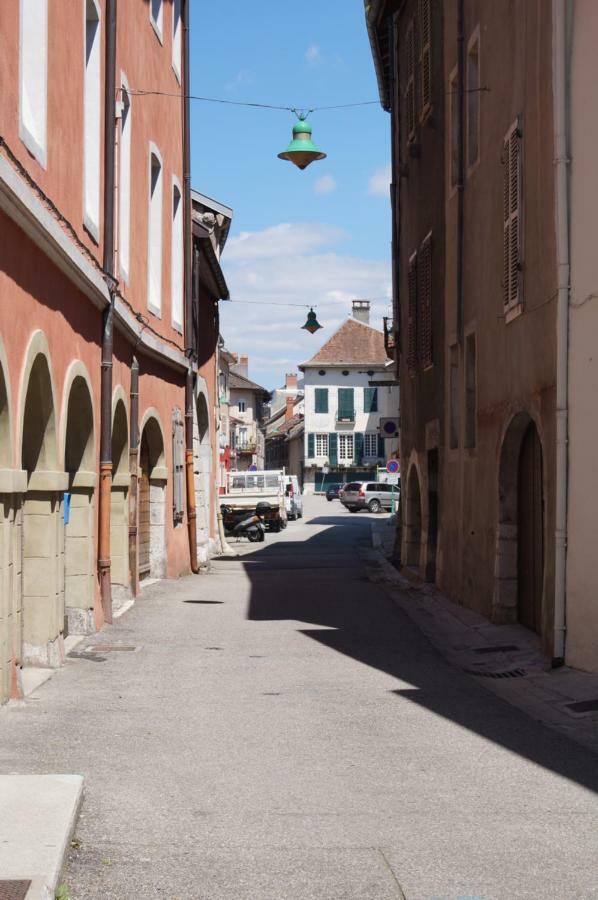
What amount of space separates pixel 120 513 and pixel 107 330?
2991 millimetres

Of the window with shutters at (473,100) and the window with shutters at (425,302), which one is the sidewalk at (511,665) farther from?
the window with shutters at (473,100)

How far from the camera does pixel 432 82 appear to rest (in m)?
19.2

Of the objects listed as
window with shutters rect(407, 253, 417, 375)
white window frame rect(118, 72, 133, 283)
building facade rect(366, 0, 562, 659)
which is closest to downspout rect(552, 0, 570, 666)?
building facade rect(366, 0, 562, 659)

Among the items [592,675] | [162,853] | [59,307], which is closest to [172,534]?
[59,307]

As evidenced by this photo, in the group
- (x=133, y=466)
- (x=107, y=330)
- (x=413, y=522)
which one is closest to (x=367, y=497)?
(x=413, y=522)

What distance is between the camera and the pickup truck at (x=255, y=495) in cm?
4203

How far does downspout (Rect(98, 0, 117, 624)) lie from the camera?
46.1ft

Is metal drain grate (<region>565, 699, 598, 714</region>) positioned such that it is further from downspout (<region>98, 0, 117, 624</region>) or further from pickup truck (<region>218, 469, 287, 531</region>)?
pickup truck (<region>218, 469, 287, 531</region>)

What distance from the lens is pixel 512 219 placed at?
43.3 ft

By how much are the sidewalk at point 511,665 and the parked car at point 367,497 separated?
149ft

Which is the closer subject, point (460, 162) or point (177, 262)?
point (460, 162)

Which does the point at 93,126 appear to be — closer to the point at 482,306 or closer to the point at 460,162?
the point at 482,306

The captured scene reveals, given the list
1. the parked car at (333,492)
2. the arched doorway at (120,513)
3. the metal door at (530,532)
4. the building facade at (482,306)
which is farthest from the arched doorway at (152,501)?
the parked car at (333,492)

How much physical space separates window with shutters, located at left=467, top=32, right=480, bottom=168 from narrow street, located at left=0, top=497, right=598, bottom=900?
631 centimetres
